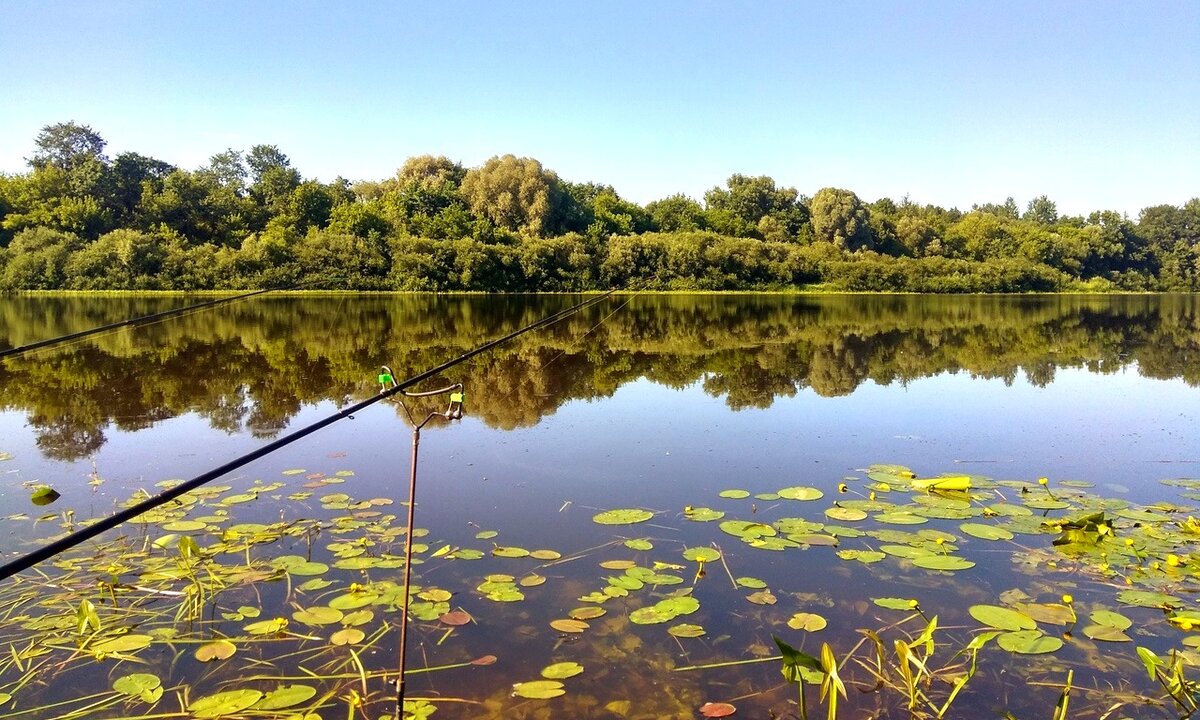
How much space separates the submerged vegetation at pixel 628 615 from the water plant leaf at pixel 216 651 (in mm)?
15

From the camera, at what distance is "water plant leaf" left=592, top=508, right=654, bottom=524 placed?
222 inches

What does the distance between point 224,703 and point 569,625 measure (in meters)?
1.61

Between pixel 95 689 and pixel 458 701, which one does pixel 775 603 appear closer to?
pixel 458 701

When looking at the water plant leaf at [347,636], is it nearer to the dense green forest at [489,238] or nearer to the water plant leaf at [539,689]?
the water plant leaf at [539,689]

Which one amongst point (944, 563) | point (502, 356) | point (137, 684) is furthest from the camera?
point (502, 356)

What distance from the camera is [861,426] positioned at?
9.14 meters

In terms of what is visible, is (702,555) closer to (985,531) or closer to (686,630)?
(686,630)

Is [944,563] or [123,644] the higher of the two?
[123,644]

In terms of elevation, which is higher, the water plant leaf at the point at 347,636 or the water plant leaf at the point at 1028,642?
the water plant leaf at the point at 347,636

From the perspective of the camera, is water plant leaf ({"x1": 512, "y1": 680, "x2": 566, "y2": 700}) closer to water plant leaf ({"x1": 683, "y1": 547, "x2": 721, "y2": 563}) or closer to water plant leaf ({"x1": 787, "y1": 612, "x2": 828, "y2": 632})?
water plant leaf ({"x1": 787, "y1": 612, "x2": 828, "y2": 632})

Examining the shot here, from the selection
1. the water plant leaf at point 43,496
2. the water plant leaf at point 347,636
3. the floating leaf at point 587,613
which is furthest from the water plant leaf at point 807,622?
the water plant leaf at point 43,496

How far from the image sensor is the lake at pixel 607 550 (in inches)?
138

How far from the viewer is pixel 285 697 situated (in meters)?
3.34

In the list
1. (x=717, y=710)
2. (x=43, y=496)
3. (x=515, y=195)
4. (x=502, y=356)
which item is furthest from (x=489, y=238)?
(x=717, y=710)
